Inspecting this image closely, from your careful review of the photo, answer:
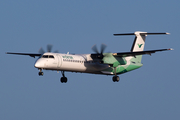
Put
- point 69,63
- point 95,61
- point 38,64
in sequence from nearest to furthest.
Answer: point 38,64 → point 69,63 → point 95,61

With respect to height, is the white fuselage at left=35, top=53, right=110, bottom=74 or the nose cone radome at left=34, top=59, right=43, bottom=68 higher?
the white fuselage at left=35, top=53, right=110, bottom=74

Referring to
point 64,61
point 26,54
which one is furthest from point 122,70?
point 26,54

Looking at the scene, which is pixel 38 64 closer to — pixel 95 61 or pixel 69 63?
pixel 69 63

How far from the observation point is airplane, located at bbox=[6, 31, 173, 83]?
111ft

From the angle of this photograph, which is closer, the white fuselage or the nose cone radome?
the nose cone radome

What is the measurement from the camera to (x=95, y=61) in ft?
122

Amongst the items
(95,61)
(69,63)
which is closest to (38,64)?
(69,63)

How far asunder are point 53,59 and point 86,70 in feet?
14.8

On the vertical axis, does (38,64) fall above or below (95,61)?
below

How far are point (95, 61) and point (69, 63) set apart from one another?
3.39 m

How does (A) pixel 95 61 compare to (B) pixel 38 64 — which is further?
(A) pixel 95 61

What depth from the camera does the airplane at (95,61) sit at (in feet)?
111

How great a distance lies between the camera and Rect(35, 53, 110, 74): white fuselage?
3328 centimetres

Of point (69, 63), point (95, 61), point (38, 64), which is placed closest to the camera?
point (38, 64)
